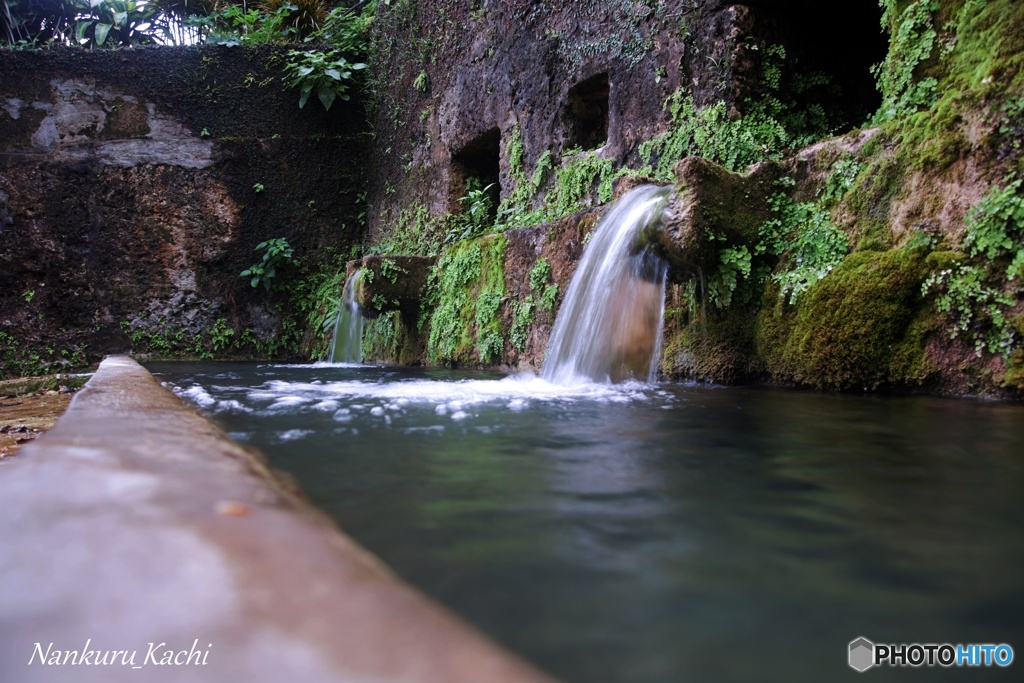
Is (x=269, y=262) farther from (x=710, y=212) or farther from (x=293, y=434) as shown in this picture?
(x=293, y=434)

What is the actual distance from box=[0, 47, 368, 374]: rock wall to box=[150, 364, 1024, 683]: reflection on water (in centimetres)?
989

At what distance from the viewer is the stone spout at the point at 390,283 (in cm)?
753

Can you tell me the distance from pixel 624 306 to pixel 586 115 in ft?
12.8

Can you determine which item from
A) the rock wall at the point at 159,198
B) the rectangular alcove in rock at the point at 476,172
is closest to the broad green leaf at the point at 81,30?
the rock wall at the point at 159,198

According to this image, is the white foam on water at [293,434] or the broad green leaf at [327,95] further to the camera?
the broad green leaf at [327,95]

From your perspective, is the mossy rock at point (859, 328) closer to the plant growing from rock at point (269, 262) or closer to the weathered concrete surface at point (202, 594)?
the weathered concrete surface at point (202, 594)

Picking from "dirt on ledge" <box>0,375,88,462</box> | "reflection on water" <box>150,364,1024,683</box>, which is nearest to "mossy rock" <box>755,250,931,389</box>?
"reflection on water" <box>150,364,1024,683</box>

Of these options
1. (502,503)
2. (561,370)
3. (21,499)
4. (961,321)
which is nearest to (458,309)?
(561,370)

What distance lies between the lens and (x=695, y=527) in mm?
1336

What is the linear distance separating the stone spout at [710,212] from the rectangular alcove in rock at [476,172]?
18.3 ft

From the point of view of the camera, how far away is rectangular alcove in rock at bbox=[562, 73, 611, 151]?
736cm

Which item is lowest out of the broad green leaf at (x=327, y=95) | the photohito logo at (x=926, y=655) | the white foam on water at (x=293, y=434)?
the white foam on water at (x=293, y=434)

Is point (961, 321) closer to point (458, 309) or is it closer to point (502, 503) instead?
point (502, 503)

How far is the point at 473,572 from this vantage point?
1.08m
